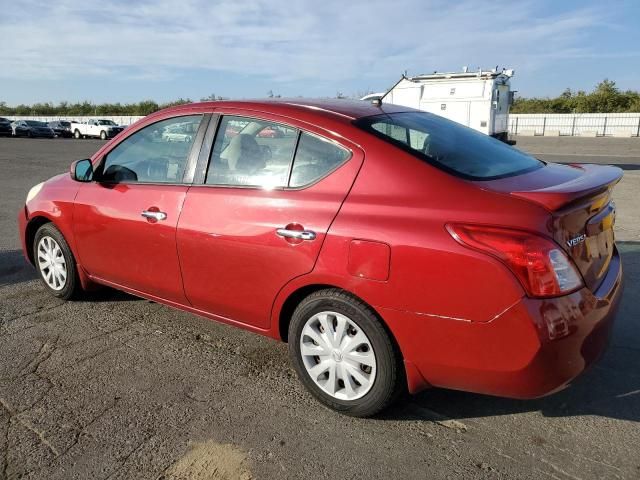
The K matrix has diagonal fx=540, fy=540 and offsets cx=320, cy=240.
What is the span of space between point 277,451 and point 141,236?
5.97ft

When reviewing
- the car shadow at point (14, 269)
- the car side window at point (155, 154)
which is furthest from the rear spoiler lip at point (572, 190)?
the car shadow at point (14, 269)

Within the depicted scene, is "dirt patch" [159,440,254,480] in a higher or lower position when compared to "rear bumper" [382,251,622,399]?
lower

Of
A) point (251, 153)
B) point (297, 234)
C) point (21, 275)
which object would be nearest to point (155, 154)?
point (251, 153)

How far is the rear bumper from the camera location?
7.60 feet

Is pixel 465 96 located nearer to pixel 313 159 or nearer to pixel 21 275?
pixel 21 275

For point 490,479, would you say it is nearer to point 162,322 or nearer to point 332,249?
point 332,249

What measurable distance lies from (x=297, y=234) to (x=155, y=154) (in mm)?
1555

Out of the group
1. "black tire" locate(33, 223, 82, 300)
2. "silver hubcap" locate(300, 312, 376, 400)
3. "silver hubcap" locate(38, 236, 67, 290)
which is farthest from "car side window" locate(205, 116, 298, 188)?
"silver hubcap" locate(38, 236, 67, 290)

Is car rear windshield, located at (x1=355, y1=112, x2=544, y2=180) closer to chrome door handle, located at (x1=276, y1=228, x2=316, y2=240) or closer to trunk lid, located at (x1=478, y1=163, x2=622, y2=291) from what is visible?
trunk lid, located at (x1=478, y1=163, x2=622, y2=291)

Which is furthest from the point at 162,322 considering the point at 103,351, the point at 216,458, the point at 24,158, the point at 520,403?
the point at 24,158

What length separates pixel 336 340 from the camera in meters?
2.85

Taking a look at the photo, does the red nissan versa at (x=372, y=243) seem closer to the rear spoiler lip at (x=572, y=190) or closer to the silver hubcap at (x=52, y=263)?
the rear spoiler lip at (x=572, y=190)

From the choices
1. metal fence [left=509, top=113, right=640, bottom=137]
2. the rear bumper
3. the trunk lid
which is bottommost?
metal fence [left=509, top=113, right=640, bottom=137]

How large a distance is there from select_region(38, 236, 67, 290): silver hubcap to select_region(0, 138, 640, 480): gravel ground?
611 millimetres
